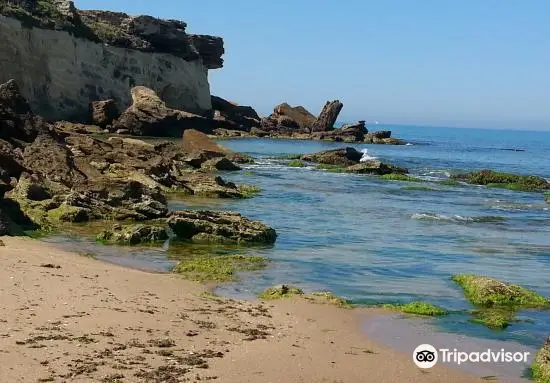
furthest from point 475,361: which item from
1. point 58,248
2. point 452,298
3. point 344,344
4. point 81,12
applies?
point 81,12

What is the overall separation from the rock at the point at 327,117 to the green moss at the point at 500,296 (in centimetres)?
8253

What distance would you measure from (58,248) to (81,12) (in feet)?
236

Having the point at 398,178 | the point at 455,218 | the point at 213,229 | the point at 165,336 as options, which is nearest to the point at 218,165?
the point at 398,178

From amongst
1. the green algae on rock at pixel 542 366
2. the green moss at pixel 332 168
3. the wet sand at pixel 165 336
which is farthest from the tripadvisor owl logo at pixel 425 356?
the green moss at pixel 332 168

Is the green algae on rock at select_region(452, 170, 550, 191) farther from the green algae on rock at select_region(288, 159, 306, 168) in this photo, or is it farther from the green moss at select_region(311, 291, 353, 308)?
the green moss at select_region(311, 291, 353, 308)

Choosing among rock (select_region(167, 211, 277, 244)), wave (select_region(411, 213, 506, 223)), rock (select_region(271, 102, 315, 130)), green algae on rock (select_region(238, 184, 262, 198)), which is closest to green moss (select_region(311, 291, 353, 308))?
rock (select_region(167, 211, 277, 244))

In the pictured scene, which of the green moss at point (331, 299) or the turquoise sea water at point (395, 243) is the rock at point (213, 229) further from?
the green moss at point (331, 299)

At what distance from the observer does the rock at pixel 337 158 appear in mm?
47875

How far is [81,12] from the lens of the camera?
265 feet

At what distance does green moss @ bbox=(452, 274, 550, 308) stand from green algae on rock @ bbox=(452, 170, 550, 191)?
93.5 ft

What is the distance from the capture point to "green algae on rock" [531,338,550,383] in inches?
321

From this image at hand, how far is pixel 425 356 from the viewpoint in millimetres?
8766

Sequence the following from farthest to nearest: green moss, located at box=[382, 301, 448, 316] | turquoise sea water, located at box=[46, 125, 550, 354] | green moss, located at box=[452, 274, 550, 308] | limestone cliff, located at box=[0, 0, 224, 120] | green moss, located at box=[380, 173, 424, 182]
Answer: limestone cliff, located at box=[0, 0, 224, 120], green moss, located at box=[380, 173, 424, 182], turquoise sea water, located at box=[46, 125, 550, 354], green moss, located at box=[452, 274, 550, 308], green moss, located at box=[382, 301, 448, 316]

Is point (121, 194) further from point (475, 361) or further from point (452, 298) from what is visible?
point (475, 361)
